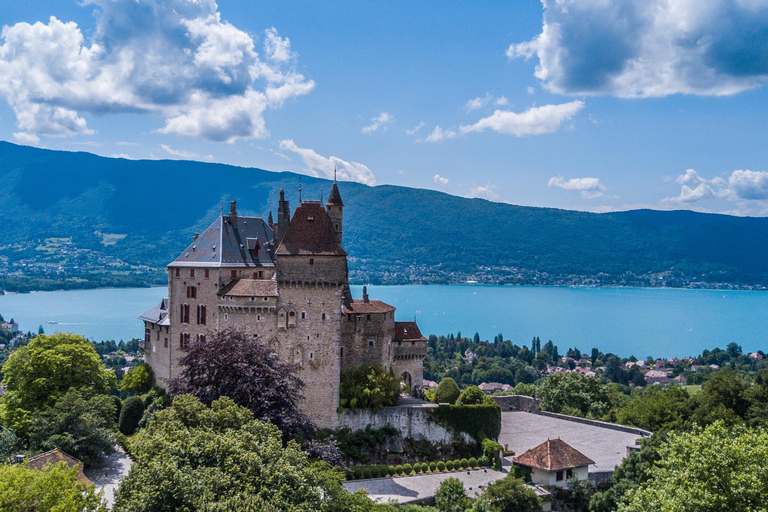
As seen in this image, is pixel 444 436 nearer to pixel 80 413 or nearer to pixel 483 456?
pixel 483 456

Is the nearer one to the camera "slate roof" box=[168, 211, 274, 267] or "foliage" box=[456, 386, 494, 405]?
"slate roof" box=[168, 211, 274, 267]

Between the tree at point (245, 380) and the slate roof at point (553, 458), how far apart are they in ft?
40.2

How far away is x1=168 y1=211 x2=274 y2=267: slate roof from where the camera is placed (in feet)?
137

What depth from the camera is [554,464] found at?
34.3m

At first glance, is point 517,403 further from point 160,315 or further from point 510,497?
point 160,315

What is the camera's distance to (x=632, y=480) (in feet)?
109

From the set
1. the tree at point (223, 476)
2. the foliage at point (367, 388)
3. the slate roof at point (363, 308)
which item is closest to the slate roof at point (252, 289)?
the slate roof at point (363, 308)

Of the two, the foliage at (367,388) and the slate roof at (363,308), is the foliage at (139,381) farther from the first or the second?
the slate roof at (363,308)

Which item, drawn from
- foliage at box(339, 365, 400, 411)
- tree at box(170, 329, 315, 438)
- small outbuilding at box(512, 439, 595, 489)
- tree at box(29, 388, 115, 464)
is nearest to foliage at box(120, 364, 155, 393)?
tree at box(29, 388, 115, 464)

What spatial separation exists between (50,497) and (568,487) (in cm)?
2584

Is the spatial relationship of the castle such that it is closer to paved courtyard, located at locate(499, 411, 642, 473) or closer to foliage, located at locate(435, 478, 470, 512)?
paved courtyard, located at locate(499, 411, 642, 473)

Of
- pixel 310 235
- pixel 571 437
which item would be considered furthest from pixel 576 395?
pixel 310 235

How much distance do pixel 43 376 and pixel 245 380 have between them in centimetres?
1572

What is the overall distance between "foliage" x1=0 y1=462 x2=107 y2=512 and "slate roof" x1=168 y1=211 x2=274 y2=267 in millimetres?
22218
